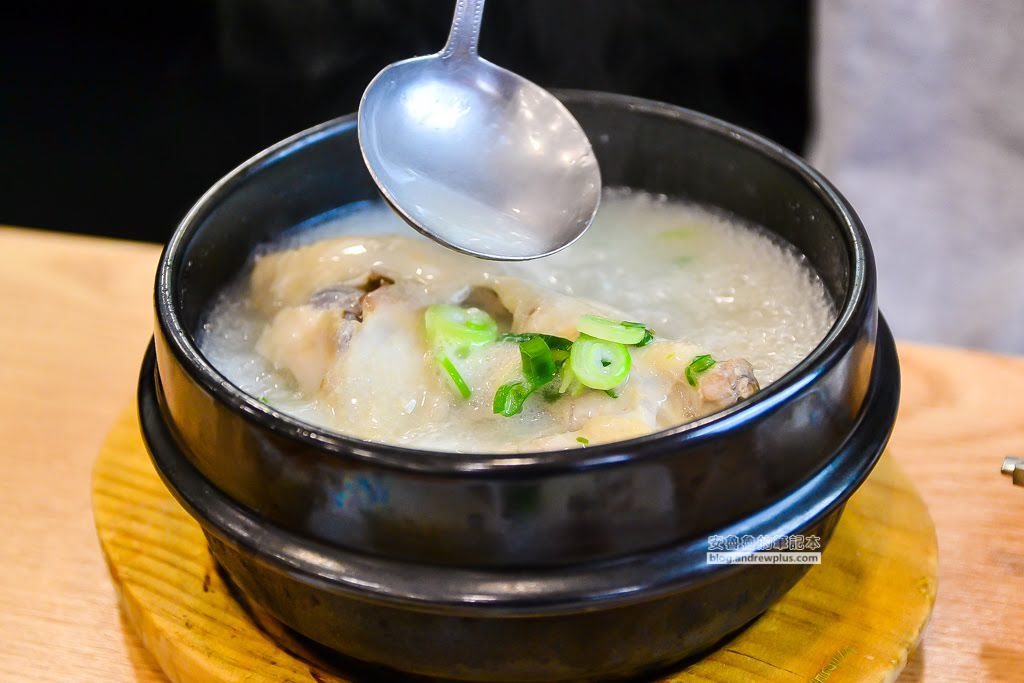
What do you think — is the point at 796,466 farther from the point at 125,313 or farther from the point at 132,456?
the point at 125,313

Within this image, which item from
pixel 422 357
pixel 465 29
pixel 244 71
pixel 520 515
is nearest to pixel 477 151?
pixel 465 29

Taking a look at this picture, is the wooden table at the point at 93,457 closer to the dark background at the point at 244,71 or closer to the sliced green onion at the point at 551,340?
the sliced green onion at the point at 551,340

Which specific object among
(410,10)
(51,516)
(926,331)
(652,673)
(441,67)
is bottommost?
(926,331)

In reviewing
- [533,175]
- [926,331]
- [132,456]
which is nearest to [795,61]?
[926,331]

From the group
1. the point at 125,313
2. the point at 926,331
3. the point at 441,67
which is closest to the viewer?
the point at 441,67

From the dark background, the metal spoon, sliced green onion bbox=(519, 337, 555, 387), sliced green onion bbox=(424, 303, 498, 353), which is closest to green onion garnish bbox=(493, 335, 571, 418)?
sliced green onion bbox=(519, 337, 555, 387)

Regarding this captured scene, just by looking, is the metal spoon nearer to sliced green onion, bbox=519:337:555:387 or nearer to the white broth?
the white broth
